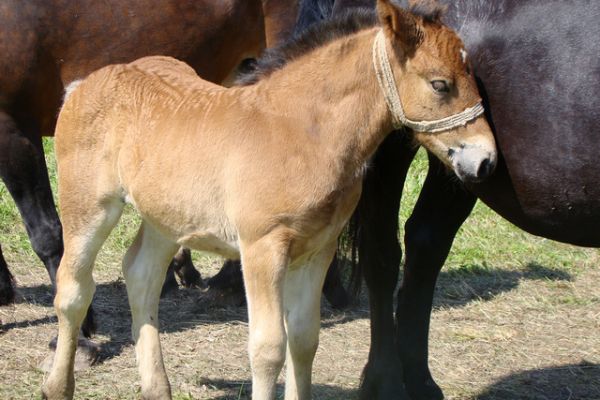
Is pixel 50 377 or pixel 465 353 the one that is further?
pixel 465 353

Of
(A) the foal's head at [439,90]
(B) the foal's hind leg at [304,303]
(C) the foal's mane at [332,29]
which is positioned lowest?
(B) the foal's hind leg at [304,303]

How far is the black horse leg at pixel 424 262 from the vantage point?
12.9 feet

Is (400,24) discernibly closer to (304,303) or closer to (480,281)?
(304,303)

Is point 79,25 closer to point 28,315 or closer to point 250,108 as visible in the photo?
point 28,315

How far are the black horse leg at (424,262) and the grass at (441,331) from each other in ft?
0.73

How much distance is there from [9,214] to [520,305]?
10.9 feet

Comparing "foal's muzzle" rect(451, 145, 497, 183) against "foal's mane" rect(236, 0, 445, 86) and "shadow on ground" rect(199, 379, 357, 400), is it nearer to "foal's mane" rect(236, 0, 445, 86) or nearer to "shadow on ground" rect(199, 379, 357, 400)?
"foal's mane" rect(236, 0, 445, 86)

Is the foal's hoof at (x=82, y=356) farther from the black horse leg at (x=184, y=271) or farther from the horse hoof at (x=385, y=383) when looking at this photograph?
the horse hoof at (x=385, y=383)

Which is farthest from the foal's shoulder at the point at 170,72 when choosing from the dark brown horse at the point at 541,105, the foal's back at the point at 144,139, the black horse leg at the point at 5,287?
the black horse leg at the point at 5,287

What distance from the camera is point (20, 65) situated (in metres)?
4.68

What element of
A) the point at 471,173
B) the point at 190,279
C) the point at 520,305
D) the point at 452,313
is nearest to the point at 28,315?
the point at 190,279


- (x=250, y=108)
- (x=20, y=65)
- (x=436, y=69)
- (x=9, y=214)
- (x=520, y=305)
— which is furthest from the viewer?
(x=9, y=214)

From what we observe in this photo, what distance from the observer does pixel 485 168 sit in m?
3.04

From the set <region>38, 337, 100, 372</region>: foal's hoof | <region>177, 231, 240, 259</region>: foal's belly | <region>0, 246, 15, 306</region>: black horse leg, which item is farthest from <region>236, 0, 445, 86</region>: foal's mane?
<region>0, 246, 15, 306</region>: black horse leg
